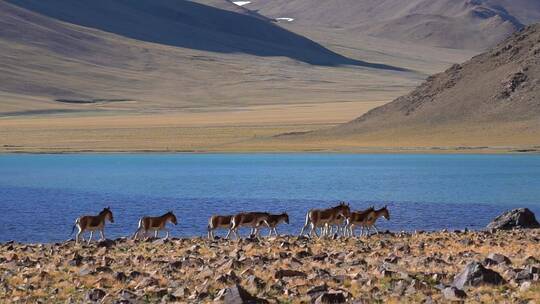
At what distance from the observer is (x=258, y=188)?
47.0 m

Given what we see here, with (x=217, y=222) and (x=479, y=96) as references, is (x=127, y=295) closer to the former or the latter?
(x=217, y=222)

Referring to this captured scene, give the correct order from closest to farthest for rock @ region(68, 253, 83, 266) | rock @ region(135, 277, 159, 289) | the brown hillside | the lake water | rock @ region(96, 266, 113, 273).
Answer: rock @ region(135, 277, 159, 289) → rock @ region(96, 266, 113, 273) → rock @ region(68, 253, 83, 266) → the lake water → the brown hillside

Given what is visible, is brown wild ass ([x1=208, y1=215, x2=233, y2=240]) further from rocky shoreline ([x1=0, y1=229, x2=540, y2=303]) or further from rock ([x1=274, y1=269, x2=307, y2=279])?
rock ([x1=274, y1=269, x2=307, y2=279])

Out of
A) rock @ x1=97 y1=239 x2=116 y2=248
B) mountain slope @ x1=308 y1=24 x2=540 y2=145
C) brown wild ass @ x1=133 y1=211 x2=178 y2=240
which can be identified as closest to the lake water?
brown wild ass @ x1=133 y1=211 x2=178 y2=240

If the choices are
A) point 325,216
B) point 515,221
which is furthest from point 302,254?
point 515,221

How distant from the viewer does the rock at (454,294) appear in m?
12.3

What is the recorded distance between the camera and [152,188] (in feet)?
160

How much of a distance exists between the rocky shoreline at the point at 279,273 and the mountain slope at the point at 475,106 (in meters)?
63.6

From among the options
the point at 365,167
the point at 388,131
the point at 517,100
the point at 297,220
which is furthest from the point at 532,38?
the point at 297,220

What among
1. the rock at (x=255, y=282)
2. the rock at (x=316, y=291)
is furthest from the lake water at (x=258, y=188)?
the rock at (x=316, y=291)

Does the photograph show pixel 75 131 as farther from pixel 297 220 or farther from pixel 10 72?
pixel 297 220

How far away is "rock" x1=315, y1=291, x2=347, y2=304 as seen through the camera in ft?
39.9

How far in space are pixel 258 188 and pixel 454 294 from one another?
34.8 meters

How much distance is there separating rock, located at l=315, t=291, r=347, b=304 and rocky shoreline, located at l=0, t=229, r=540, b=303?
0.01 m
